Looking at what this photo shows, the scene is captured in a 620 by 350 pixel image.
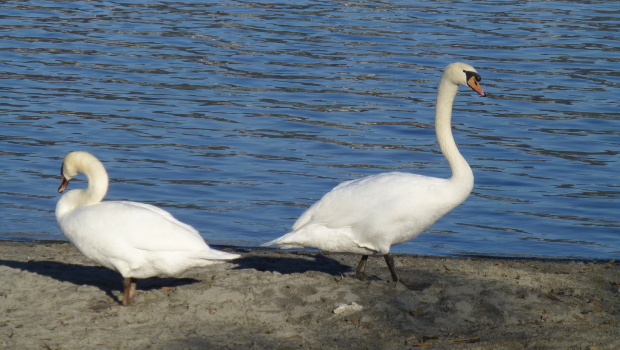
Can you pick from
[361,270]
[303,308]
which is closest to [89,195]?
[303,308]

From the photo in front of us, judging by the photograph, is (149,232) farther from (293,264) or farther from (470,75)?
(470,75)

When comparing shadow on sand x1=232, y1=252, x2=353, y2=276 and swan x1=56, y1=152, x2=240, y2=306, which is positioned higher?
swan x1=56, y1=152, x2=240, y2=306

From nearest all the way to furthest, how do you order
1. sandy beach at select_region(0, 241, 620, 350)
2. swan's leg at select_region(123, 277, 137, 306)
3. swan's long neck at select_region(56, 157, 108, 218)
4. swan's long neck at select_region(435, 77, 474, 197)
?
sandy beach at select_region(0, 241, 620, 350) < swan's leg at select_region(123, 277, 137, 306) < swan's long neck at select_region(56, 157, 108, 218) < swan's long neck at select_region(435, 77, 474, 197)

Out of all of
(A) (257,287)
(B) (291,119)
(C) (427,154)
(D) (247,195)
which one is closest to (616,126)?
(C) (427,154)

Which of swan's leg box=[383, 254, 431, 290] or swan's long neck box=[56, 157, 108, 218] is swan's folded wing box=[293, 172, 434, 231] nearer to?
swan's leg box=[383, 254, 431, 290]

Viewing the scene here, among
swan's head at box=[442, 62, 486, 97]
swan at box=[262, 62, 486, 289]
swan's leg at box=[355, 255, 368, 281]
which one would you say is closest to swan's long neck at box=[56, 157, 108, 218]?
swan at box=[262, 62, 486, 289]

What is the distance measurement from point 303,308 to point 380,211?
95 centimetres

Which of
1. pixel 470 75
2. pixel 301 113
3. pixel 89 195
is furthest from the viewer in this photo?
pixel 301 113

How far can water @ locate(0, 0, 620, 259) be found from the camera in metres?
9.29

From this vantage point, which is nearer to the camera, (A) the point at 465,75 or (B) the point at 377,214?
(B) the point at 377,214

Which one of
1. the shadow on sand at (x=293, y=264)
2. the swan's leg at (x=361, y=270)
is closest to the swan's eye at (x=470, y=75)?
the swan's leg at (x=361, y=270)

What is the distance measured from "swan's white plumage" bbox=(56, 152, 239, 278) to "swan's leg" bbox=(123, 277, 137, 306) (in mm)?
76

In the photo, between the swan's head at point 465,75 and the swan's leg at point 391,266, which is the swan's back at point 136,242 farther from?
the swan's head at point 465,75

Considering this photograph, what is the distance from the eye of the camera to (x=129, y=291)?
18.8 feet
